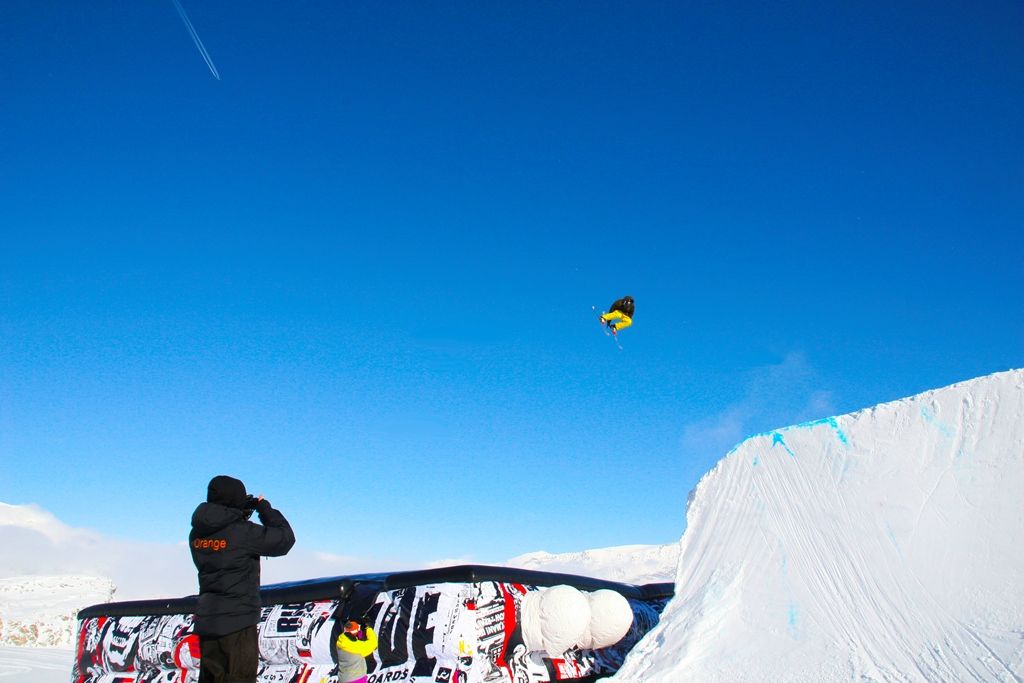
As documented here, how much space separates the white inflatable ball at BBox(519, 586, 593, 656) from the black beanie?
2689 millimetres

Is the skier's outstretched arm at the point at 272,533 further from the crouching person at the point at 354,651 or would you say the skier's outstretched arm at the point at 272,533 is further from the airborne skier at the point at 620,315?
the airborne skier at the point at 620,315

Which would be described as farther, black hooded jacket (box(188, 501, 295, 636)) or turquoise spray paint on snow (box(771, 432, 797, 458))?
turquoise spray paint on snow (box(771, 432, 797, 458))

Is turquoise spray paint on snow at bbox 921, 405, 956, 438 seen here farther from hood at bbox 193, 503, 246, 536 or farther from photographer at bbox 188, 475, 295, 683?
hood at bbox 193, 503, 246, 536

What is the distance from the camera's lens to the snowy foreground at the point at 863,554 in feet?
13.3

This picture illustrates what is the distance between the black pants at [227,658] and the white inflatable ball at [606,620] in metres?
2.93

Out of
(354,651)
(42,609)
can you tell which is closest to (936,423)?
(354,651)

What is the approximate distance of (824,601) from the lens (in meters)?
4.61

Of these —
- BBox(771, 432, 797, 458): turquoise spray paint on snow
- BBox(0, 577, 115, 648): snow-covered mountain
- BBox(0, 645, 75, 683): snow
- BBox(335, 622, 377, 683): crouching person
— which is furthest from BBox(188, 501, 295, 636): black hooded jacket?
BBox(0, 577, 115, 648): snow-covered mountain

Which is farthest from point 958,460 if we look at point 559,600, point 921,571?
point 559,600

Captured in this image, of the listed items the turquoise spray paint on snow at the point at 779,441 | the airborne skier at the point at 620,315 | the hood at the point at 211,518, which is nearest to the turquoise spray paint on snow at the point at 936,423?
the turquoise spray paint on snow at the point at 779,441

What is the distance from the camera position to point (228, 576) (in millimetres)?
4570

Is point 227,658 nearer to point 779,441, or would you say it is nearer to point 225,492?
point 225,492

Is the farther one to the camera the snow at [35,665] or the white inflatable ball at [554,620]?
the snow at [35,665]

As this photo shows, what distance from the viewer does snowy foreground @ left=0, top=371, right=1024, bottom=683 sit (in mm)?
4043
